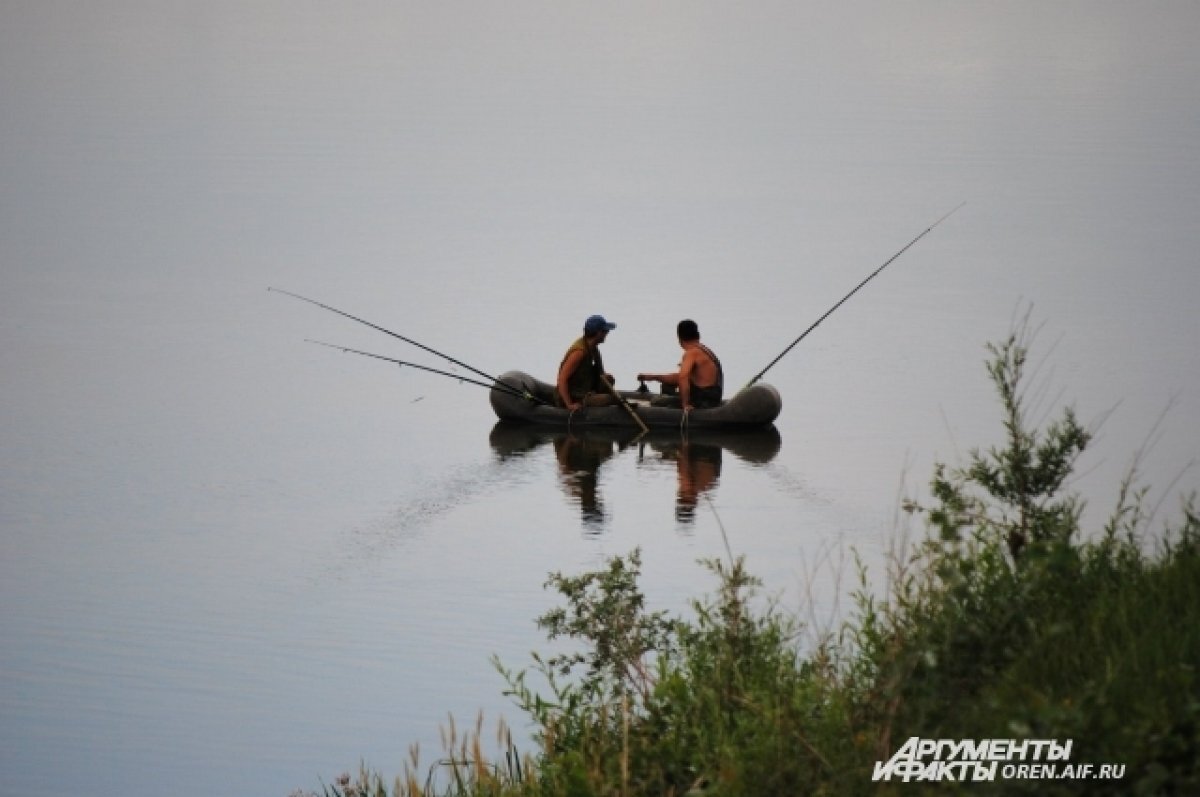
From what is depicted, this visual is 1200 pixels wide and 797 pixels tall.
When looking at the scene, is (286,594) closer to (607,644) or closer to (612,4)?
(607,644)

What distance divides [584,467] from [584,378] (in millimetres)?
1438

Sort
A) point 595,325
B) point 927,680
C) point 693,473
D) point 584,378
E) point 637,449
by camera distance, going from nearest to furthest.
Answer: point 927,680, point 693,473, point 595,325, point 637,449, point 584,378

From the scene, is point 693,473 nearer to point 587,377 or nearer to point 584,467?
point 584,467

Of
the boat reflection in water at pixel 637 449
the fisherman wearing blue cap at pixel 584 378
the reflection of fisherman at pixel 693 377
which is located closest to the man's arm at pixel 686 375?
the reflection of fisherman at pixel 693 377

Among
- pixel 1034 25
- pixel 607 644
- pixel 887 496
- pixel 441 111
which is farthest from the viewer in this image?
pixel 1034 25

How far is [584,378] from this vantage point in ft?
64.4

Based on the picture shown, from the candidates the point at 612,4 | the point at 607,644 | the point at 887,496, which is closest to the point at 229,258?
the point at 887,496

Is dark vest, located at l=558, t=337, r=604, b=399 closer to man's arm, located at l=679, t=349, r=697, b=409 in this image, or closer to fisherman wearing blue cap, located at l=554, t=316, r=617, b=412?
fisherman wearing blue cap, located at l=554, t=316, r=617, b=412

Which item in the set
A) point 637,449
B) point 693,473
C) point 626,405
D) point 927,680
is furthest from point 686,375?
point 927,680

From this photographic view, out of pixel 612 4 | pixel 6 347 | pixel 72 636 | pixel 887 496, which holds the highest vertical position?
pixel 612 4

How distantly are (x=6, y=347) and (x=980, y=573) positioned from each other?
57.7 feet

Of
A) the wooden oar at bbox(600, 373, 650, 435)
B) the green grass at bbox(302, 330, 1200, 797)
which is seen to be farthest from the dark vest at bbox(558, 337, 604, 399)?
the green grass at bbox(302, 330, 1200, 797)

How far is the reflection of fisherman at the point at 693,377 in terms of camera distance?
62.4 feet

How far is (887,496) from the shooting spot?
17078mm
